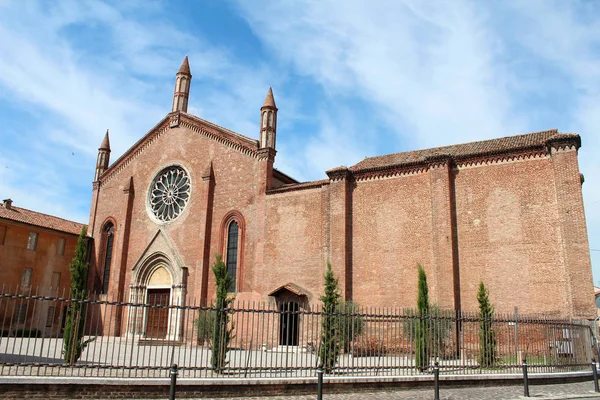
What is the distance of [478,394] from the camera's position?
1256 centimetres

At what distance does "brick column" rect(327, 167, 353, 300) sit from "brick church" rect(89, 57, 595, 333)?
0.18 ft

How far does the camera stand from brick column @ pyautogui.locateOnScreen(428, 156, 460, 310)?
21.4 m

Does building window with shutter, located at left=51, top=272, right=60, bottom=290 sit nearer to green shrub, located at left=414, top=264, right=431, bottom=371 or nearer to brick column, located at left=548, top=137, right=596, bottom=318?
green shrub, located at left=414, top=264, right=431, bottom=371

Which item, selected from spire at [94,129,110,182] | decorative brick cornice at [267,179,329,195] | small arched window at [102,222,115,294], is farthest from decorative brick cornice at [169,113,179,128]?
decorative brick cornice at [267,179,329,195]

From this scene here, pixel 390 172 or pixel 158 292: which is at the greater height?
pixel 390 172

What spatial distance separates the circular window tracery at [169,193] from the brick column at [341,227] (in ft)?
31.0

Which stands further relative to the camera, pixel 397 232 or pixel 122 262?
pixel 122 262

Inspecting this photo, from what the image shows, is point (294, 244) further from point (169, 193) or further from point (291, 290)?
point (169, 193)

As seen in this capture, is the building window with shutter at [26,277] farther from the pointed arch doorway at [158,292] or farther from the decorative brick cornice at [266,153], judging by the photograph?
the decorative brick cornice at [266,153]

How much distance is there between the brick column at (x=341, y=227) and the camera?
2372 cm

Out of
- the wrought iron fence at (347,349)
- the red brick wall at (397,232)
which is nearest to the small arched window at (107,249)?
the red brick wall at (397,232)

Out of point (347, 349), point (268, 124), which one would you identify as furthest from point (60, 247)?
point (347, 349)

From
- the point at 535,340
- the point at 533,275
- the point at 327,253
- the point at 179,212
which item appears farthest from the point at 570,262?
the point at 179,212

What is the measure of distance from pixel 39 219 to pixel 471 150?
26.5 m
